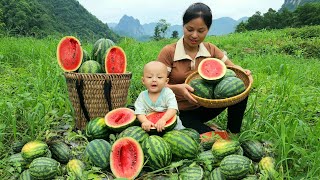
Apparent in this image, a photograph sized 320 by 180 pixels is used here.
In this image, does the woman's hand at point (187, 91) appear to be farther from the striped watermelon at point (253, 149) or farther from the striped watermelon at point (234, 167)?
the striped watermelon at point (234, 167)

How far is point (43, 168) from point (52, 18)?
34.6 m

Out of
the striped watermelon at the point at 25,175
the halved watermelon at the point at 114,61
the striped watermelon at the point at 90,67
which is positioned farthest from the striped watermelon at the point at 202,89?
the striped watermelon at the point at 25,175

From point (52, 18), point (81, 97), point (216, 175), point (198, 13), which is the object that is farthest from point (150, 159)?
point (52, 18)

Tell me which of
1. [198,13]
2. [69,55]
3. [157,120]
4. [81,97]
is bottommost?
[157,120]

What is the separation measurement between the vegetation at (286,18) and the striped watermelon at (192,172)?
105 feet

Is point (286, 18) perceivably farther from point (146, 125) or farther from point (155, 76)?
point (146, 125)

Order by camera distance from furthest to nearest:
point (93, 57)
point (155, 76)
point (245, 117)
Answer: point (93, 57)
point (245, 117)
point (155, 76)

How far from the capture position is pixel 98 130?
3367 millimetres

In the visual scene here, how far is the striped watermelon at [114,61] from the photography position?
A: 13.5 ft

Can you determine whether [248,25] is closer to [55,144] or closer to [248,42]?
[248,42]

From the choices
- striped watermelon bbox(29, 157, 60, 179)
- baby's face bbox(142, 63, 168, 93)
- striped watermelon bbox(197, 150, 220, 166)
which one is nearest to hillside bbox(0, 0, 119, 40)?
baby's face bbox(142, 63, 168, 93)

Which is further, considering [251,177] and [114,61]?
[114,61]

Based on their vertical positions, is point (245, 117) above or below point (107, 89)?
below

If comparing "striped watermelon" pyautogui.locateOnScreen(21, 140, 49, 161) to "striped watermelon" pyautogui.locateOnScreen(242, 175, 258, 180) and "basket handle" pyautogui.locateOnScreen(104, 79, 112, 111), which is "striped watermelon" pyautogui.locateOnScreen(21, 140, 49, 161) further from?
"striped watermelon" pyautogui.locateOnScreen(242, 175, 258, 180)
